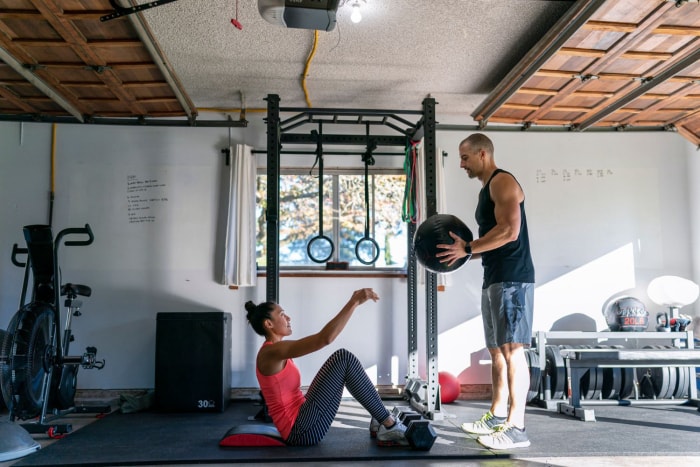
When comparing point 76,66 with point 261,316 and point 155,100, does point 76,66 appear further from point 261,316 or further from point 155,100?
point 261,316

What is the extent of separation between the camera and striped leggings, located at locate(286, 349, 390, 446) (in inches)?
124

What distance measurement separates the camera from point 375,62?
454 centimetres

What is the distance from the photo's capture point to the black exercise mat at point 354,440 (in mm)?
3139

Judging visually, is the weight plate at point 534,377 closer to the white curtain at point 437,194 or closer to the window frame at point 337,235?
the white curtain at point 437,194

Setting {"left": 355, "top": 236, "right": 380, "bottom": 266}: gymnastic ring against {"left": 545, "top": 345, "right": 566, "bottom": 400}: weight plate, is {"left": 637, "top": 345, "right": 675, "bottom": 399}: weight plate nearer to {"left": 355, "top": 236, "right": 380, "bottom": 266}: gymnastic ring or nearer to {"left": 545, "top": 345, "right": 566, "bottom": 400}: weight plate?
{"left": 545, "top": 345, "right": 566, "bottom": 400}: weight plate

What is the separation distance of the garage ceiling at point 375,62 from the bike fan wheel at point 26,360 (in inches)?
68.8

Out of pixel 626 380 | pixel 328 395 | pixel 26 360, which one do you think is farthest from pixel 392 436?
pixel 626 380

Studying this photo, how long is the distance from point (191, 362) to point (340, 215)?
6.29ft

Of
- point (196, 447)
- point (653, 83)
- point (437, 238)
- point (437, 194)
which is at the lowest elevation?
point (196, 447)

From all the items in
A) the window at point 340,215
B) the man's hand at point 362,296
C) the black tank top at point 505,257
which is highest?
the window at point 340,215

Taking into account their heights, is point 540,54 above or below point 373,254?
above

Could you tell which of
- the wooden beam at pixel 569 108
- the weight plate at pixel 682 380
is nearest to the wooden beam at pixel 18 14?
the wooden beam at pixel 569 108

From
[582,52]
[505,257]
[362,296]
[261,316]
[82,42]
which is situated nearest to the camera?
[362,296]

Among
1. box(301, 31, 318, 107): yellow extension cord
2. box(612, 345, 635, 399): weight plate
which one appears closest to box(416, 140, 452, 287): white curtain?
box(301, 31, 318, 107): yellow extension cord
